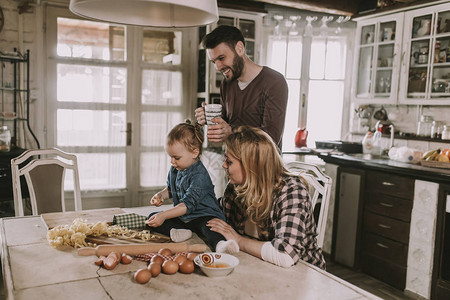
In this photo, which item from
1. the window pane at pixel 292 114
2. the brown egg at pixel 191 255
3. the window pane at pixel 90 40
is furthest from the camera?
the window pane at pixel 292 114

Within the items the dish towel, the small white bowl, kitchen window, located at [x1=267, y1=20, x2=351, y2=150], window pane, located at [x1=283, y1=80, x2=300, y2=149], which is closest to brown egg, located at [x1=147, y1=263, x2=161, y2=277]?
the small white bowl

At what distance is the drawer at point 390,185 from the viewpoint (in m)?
2.95

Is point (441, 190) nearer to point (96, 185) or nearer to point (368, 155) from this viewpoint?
point (368, 155)

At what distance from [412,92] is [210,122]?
2720mm

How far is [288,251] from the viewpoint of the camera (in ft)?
4.45

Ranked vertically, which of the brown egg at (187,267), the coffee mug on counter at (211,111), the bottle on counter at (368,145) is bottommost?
the brown egg at (187,267)

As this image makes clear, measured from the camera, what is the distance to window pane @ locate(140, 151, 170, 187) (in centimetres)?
457

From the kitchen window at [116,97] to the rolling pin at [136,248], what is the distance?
10.1ft

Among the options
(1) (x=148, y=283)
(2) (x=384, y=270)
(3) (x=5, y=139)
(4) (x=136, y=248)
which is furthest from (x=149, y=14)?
(3) (x=5, y=139)

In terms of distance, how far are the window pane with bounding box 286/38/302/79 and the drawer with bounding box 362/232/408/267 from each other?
2323 mm

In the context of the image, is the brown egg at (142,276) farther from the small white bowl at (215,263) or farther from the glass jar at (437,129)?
the glass jar at (437,129)

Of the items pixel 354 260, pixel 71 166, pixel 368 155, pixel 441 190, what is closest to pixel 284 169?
pixel 71 166

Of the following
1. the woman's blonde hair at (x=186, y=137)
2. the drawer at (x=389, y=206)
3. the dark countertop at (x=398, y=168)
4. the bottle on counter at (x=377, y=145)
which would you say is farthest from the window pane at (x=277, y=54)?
the woman's blonde hair at (x=186, y=137)

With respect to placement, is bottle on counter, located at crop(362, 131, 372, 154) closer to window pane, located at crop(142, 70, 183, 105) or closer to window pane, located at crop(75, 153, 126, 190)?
window pane, located at crop(142, 70, 183, 105)
